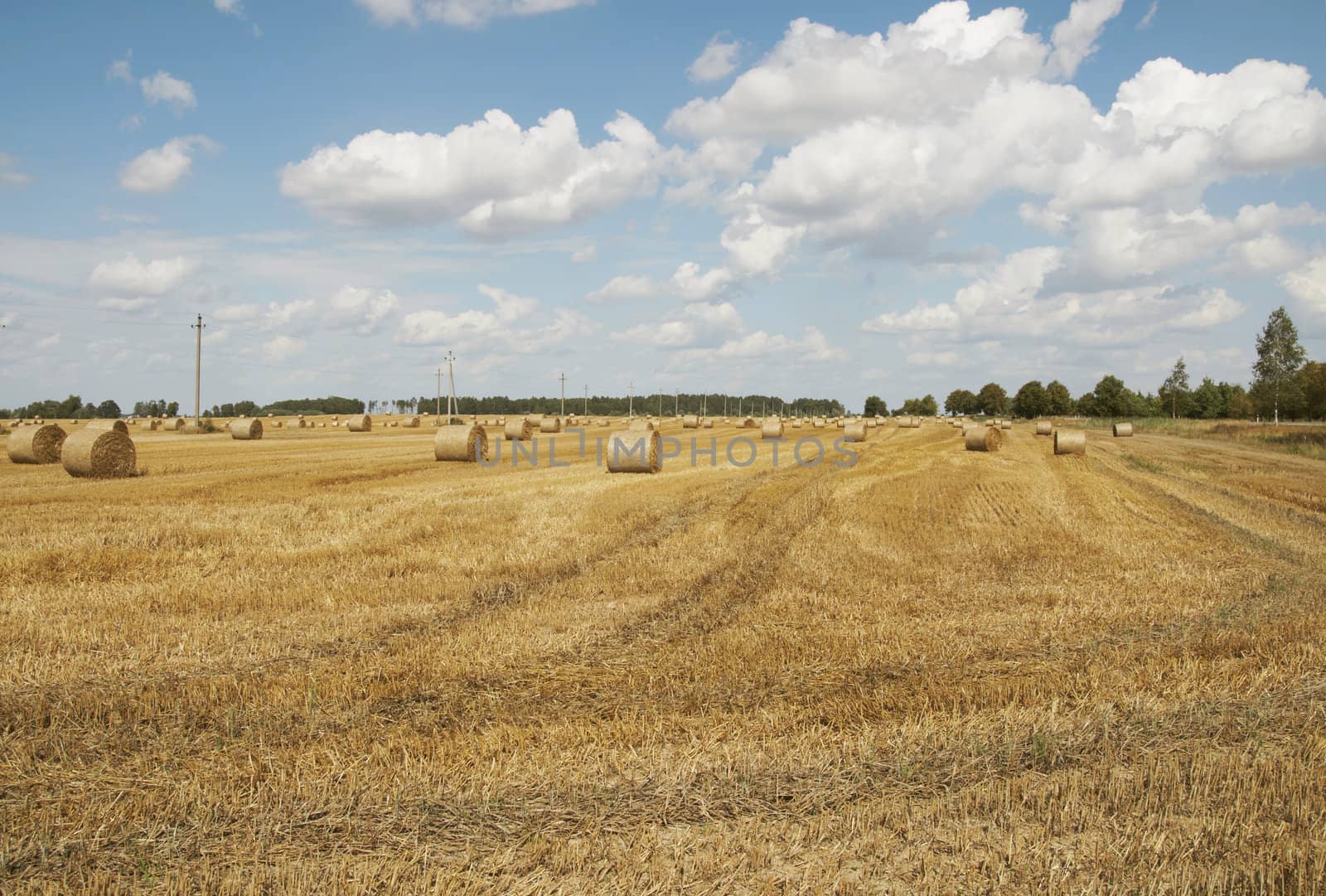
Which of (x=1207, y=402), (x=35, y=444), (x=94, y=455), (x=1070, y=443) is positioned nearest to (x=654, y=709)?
(x=94, y=455)

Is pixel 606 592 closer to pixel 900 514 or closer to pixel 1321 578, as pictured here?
pixel 900 514

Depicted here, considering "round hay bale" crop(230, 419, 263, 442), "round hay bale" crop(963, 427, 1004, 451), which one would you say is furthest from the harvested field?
"round hay bale" crop(230, 419, 263, 442)

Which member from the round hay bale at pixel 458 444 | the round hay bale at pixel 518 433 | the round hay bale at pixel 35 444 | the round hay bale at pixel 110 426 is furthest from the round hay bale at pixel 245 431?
the round hay bale at pixel 110 426

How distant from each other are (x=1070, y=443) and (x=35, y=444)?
3717 centimetres

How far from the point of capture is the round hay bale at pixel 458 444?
28.8 meters

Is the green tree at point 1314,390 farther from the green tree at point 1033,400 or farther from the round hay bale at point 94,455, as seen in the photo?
the round hay bale at point 94,455

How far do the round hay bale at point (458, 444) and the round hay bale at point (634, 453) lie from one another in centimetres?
688

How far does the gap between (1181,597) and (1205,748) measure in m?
4.93

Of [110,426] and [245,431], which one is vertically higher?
[110,426]

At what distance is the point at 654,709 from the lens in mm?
6012

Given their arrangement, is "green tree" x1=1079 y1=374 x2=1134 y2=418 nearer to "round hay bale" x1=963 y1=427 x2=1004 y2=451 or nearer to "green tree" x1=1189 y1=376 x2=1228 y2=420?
"green tree" x1=1189 y1=376 x2=1228 y2=420

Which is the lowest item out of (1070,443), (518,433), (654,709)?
(654,709)

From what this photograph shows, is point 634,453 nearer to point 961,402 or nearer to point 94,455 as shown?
point 94,455

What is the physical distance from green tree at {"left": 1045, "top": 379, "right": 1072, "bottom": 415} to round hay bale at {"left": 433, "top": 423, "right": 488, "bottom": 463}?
442 feet
